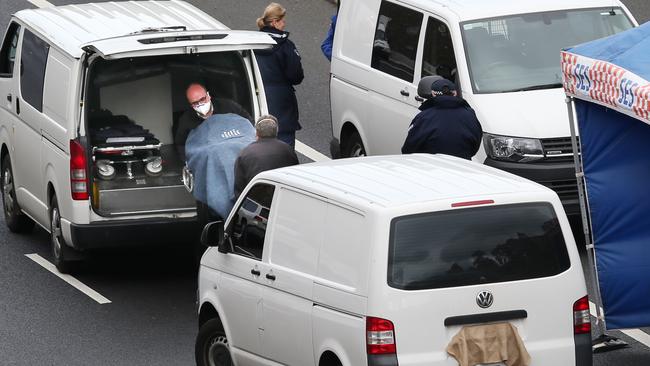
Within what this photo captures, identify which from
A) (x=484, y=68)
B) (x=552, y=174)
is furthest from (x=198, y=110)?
(x=552, y=174)

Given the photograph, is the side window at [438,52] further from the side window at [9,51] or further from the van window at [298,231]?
the van window at [298,231]

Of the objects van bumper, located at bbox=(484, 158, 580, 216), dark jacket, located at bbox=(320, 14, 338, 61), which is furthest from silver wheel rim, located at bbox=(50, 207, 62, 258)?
dark jacket, located at bbox=(320, 14, 338, 61)

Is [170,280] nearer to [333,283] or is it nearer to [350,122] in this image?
[350,122]

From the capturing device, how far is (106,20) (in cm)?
1521

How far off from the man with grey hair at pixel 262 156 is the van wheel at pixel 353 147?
10.7 ft

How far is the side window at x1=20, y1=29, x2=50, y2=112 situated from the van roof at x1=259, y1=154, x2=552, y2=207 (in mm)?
4844

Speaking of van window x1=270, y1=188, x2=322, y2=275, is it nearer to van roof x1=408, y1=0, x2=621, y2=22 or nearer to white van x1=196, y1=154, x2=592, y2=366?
white van x1=196, y1=154, x2=592, y2=366

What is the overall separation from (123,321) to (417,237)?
494cm

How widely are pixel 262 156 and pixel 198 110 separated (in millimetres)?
1563

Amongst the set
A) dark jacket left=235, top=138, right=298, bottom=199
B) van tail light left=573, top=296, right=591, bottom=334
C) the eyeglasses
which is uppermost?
van tail light left=573, top=296, right=591, bottom=334

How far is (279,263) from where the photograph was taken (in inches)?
415

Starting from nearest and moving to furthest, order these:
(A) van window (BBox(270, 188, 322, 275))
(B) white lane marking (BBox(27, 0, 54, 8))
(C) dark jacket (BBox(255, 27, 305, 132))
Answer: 1. (A) van window (BBox(270, 188, 322, 275))
2. (C) dark jacket (BBox(255, 27, 305, 132))
3. (B) white lane marking (BBox(27, 0, 54, 8))

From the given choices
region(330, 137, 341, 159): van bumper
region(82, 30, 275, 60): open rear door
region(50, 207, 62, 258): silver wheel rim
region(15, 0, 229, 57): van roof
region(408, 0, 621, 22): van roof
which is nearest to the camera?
region(82, 30, 275, 60): open rear door

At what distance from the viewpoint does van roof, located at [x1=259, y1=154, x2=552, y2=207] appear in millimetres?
9852
